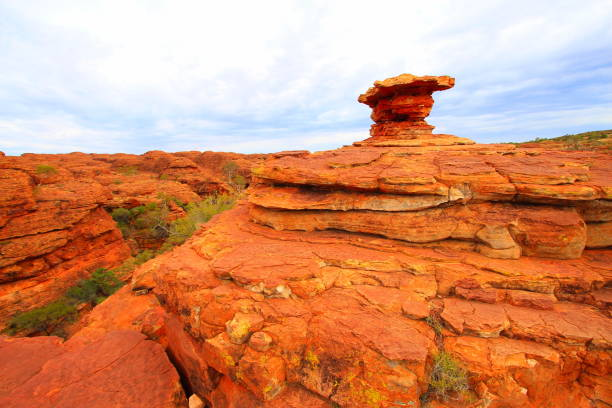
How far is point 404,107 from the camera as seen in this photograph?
13.3 metres

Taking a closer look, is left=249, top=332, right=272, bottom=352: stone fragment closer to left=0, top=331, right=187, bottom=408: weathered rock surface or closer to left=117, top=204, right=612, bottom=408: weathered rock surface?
left=117, top=204, right=612, bottom=408: weathered rock surface

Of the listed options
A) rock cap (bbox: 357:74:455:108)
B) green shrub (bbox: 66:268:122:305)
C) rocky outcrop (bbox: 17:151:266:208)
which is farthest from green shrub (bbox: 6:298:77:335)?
rock cap (bbox: 357:74:455:108)

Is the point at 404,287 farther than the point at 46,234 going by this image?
No

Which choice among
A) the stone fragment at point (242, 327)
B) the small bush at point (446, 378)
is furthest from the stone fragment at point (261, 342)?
the small bush at point (446, 378)

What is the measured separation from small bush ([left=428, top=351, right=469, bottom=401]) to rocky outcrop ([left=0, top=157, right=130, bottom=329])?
73.2ft

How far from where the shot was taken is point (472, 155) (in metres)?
8.59

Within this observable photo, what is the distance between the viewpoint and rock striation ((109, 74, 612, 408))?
453cm

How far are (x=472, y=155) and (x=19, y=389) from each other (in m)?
14.5

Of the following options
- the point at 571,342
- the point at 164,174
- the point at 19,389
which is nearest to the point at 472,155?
the point at 571,342

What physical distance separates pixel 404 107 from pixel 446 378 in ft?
41.5

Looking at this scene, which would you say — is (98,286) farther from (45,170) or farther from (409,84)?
(409,84)

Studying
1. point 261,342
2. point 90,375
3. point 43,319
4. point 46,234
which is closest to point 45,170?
point 46,234

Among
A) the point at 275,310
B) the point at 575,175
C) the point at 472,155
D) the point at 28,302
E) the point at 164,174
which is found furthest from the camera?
the point at 164,174

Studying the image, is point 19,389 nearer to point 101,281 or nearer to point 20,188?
point 101,281
